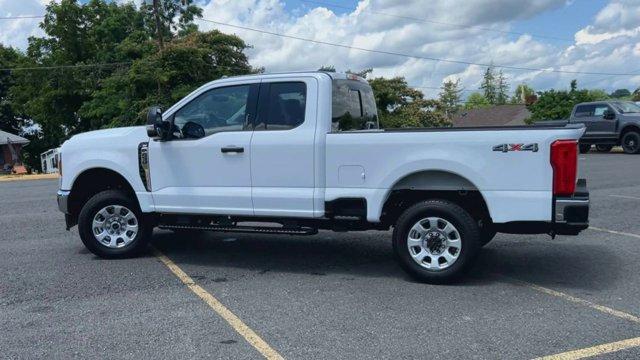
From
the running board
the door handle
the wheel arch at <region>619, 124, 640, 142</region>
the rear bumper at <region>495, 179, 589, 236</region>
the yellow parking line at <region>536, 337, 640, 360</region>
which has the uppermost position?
the door handle

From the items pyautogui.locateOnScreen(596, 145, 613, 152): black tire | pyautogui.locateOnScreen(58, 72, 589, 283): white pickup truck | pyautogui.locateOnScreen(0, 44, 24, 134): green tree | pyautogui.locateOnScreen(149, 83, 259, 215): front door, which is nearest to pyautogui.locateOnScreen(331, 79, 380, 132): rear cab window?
pyautogui.locateOnScreen(58, 72, 589, 283): white pickup truck

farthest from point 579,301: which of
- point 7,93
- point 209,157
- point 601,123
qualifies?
point 7,93

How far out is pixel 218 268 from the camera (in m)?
6.45

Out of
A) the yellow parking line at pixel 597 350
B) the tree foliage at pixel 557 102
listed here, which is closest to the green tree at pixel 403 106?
the tree foliage at pixel 557 102

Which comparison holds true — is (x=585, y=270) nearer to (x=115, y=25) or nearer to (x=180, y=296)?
(x=180, y=296)

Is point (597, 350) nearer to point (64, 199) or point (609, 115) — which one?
point (64, 199)

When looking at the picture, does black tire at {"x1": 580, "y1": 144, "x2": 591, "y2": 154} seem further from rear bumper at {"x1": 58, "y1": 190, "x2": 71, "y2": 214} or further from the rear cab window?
rear bumper at {"x1": 58, "y1": 190, "x2": 71, "y2": 214}

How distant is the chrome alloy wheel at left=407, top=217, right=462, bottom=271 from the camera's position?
558 centimetres

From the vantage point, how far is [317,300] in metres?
5.23

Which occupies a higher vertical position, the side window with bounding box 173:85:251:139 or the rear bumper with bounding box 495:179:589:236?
the side window with bounding box 173:85:251:139

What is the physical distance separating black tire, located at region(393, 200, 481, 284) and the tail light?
84cm

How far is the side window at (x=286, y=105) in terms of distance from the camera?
6074mm

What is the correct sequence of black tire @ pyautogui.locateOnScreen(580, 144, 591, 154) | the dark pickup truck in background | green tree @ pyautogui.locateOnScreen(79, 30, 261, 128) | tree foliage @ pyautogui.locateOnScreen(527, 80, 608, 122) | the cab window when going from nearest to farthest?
the dark pickup truck in background, the cab window, black tire @ pyautogui.locateOnScreen(580, 144, 591, 154), green tree @ pyautogui.locateOnScreen(79, 30, 261, 128), tree foliage @ pyautogui.locateOnScreen(527, 80, 608, 122)

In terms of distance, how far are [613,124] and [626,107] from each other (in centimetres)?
112
